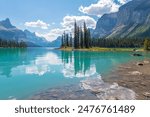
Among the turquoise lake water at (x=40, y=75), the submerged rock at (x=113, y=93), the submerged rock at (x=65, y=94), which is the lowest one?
the turquoise lake water at (x=40, y=75)

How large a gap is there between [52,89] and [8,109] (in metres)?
13.3

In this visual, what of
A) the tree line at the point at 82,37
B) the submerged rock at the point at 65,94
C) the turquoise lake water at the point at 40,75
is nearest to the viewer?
the submerged rock at the point at 65,94

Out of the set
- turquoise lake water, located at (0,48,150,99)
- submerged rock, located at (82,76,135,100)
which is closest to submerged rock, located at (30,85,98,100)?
submerged rock, located at (82,76,135,100)

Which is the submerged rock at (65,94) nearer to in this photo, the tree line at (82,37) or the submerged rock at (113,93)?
the submerged rock at (113,93)

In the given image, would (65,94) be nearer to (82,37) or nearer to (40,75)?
(40,75)

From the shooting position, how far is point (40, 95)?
74.8 feet

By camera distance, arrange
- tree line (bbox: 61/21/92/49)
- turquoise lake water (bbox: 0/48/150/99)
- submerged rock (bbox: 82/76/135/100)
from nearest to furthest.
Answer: submerged rock (bbox: 82/76/135/100)
turquoise lake water (bbox: 0/48/150/99)
tree line (bbox: 61/21/92/49)

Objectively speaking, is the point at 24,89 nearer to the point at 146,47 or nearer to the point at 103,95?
the point at 103,95

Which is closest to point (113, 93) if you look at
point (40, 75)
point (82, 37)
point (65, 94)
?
point (65, 94)

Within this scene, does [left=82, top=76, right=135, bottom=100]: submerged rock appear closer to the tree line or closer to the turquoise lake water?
the turquoise lake water

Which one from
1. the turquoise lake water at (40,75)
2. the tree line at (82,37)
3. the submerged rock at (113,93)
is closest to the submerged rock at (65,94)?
the submerged rock at (113,93)

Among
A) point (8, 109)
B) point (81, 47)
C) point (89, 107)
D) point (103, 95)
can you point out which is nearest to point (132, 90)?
point (103, 95)

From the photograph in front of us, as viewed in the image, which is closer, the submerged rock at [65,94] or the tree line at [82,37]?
the submerged rock at [65,94]

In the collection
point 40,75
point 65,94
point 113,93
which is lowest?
point 40,75
